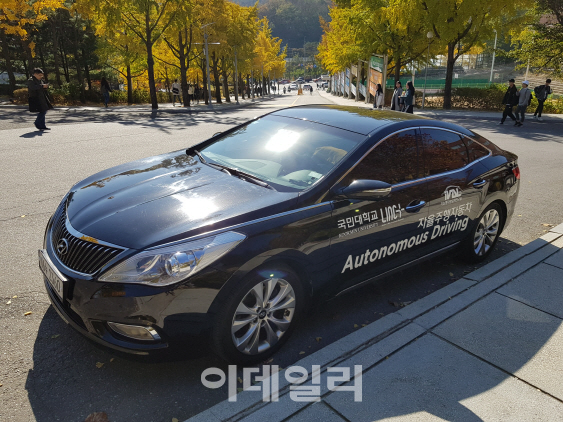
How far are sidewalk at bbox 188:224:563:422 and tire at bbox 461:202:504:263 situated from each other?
0.44 m

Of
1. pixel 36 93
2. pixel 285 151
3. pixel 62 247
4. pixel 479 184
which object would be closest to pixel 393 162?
pixel 285 151

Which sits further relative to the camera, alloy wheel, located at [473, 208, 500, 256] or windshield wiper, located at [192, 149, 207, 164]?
alloy wheel, located at [473, 208, 500, 256]

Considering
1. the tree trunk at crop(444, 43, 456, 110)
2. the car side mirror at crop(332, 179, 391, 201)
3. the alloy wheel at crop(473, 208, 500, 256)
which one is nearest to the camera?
the car side mirror at crop(332, 179, 391, 201)

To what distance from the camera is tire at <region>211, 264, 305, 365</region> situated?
2.76 m

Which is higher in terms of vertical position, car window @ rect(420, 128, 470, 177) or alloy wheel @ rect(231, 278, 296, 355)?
car window @ rect(420, 128, 470, 177)

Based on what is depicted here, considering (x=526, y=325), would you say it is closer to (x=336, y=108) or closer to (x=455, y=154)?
(x=455, y=154)

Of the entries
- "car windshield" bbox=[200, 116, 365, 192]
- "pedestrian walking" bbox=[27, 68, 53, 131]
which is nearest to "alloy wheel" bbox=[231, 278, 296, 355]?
"car windshield" bbox=[200, 116, 365, 192]

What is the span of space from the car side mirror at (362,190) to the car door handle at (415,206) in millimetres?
515

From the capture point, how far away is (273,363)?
314 cm

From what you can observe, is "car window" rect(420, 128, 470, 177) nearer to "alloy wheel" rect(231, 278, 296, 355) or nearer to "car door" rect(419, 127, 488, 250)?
"car door" rect(419, 127, 488, 250)

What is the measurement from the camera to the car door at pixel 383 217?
11.0 ft

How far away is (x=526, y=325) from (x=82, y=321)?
11.0ft

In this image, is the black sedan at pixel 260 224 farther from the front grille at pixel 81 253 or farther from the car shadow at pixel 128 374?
the car shadow at pixel 128 374

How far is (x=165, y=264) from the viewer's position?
2.59 metres
